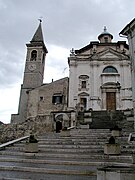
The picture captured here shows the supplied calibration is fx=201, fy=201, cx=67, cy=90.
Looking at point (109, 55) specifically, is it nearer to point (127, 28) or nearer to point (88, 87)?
point (88, 87)

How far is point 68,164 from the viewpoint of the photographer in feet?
22.8

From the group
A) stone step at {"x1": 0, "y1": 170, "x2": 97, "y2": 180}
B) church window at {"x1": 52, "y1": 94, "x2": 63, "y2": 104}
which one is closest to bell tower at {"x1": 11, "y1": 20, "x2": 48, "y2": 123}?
church window at {"x1": 52, "y1": 94, "x2": 63, "y2": 104}

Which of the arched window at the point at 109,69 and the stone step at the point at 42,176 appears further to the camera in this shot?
the arched window at the point at 109,69

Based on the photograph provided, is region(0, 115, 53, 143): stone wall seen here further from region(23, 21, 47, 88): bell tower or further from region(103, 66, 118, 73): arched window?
region(103, 66, 118, 73): arched window

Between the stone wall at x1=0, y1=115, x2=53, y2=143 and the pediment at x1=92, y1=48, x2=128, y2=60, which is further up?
the pediment at x1=92, y1=48, x2=128, y2=60

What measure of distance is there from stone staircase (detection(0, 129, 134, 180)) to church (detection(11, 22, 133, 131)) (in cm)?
1736

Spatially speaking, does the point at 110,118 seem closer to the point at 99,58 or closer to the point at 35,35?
the point at 99,58

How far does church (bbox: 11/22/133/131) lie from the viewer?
1148 inches

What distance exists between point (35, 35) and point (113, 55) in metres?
17.2

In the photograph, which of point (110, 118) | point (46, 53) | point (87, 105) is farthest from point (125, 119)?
point (46, 53)

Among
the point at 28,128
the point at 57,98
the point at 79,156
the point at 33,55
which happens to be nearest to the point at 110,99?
the point at 57,98

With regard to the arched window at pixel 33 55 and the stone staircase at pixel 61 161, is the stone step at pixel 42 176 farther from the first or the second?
the arched window at pixel 33 55

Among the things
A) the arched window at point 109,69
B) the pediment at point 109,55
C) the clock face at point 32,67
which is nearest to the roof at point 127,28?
the arched window at point 109,69

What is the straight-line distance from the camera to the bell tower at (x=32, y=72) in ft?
109
